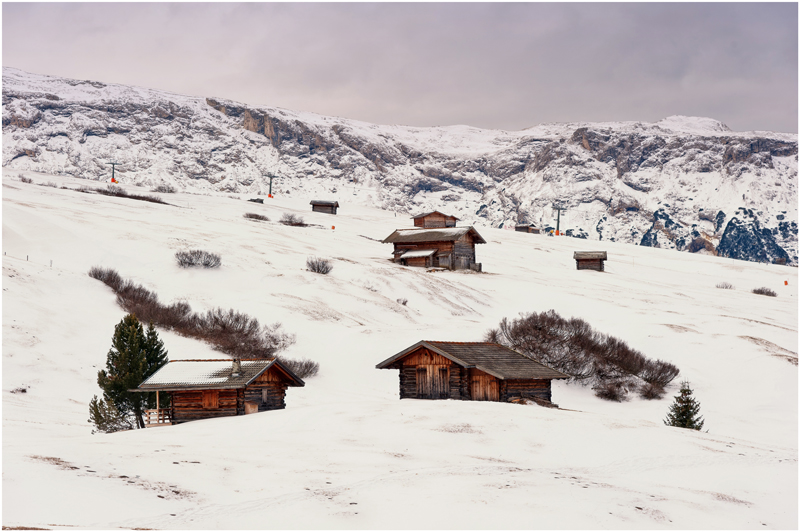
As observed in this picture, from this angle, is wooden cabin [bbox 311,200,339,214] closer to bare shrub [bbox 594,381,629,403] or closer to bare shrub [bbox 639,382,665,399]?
bare shrub [bbox 594,381,629,403]

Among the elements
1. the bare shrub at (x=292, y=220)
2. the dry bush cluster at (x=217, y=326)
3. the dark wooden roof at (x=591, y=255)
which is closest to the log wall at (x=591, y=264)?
the dark wooden roof at (x=591, y=255)

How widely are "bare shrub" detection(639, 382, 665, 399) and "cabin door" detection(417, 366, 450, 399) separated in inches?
526

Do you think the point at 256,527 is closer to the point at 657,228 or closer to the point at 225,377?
the point at 225,377

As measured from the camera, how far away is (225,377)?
91.0 feet

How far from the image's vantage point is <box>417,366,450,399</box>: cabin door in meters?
30.3

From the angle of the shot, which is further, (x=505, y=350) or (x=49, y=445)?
(x=505, y=350)

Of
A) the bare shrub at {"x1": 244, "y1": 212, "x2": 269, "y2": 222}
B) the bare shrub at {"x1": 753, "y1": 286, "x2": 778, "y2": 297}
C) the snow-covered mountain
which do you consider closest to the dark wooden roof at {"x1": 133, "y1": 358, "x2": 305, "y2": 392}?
the bare shrub at {"x1": 753, "y1": 286, "x2": 778, "y2": 297}

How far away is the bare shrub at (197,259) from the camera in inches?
2051

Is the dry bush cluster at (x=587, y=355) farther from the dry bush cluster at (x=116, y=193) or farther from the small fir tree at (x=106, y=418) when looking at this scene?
the dry bush cluster at (x=116, y=193)

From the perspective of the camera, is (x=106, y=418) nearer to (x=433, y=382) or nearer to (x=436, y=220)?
(x=433, y=382)

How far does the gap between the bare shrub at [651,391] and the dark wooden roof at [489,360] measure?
30.7ft

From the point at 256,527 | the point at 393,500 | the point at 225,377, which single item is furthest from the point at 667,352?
the point at 256,527

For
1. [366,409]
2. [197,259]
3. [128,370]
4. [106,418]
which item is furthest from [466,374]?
[197,259]

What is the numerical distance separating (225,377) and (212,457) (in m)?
9.50
